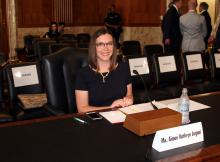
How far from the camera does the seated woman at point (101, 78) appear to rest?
249 cm

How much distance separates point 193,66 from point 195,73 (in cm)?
9

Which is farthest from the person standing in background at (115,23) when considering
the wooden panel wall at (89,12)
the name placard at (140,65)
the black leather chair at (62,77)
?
the black leather chair at (62,77)

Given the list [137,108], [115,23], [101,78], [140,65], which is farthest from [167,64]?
[115,23]

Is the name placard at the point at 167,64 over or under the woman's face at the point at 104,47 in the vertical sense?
under

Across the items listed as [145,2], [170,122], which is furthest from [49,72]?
[145,2]

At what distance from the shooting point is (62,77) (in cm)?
266

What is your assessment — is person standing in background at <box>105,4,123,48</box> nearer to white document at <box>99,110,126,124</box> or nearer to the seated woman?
the seated woman

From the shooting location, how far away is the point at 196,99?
250 cm

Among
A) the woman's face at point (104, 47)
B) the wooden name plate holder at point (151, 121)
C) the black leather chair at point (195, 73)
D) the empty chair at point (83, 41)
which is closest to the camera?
the wooden name plate holder at point (151, 121)

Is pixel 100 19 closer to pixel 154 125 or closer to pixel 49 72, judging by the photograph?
pixel 49 72

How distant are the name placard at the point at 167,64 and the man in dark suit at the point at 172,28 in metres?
2.19

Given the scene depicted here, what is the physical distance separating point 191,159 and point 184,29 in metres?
4.58

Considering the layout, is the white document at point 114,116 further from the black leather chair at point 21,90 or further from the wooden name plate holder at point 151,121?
the black leather chair at point 21,90

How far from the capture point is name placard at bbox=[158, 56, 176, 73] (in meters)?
3.87
